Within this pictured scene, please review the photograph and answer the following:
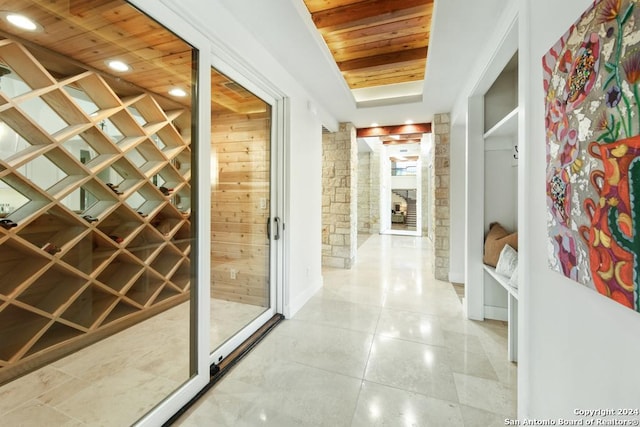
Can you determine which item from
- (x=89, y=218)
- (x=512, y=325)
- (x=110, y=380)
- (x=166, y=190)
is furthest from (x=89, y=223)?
(x=512, y=325)

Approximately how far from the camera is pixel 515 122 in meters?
1.96

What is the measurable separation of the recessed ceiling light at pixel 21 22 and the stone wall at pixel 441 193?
398cm

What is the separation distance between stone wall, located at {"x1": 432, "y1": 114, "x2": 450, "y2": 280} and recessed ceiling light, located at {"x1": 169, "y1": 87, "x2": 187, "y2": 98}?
11.0 ft

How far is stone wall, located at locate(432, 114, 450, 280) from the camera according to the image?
3.72 meters

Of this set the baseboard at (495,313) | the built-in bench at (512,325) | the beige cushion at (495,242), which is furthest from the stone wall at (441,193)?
the built-in bench at (512,325)

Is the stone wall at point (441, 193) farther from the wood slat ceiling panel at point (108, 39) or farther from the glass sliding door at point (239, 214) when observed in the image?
the wood slat ceiling panel at point (108, 39)

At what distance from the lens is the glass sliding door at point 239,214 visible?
2.03 m

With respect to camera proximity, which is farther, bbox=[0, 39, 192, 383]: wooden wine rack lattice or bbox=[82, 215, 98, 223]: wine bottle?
bbox=[82, 215, 98, 223]: wine bottle

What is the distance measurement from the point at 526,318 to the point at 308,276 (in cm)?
213

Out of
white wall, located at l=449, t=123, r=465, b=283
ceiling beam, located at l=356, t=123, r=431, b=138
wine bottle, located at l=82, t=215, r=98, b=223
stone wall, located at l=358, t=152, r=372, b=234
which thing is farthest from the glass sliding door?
stone wall, located at l=358, t=152, r=372, b=234

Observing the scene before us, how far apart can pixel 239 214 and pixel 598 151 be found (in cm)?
220

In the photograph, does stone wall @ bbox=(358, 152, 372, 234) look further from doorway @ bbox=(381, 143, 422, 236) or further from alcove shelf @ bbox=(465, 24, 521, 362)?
alcove shelf @ bbox=(465, 24, 521, 362)

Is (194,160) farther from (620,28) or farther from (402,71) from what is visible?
(402,71)

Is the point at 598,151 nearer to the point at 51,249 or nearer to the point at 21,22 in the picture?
the point at 21,22
